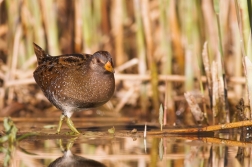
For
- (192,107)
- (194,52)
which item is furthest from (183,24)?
(192,107)

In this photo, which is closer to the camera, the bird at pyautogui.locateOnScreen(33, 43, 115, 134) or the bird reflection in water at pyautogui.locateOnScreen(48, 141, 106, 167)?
the bird reflection in water at pyautogui.locateOnScreen(48, 141, 106, 167)

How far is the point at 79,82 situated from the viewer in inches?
270

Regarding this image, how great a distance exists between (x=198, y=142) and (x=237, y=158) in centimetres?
84

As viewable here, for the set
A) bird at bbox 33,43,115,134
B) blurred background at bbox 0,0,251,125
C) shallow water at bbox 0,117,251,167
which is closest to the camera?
shallow water at bbox 0,117,251,167

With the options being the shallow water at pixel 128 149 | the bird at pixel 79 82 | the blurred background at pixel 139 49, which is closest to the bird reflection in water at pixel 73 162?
the shallow water at pixel 128 149

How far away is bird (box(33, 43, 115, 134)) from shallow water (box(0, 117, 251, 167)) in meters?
0.31

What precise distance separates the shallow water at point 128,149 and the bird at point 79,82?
31cm

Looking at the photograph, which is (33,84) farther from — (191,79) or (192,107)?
(192,107)

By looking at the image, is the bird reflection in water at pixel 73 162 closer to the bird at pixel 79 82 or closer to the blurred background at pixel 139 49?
the bird at pixel 79 82

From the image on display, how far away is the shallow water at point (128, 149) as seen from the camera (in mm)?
5199

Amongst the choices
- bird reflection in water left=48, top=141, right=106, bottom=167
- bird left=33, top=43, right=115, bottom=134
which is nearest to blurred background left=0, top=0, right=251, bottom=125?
bird left=33, top=43, right=115, bottom=134

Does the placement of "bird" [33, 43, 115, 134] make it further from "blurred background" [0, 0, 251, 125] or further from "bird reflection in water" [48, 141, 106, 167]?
"blurred background" [0, 0, 251, 125]

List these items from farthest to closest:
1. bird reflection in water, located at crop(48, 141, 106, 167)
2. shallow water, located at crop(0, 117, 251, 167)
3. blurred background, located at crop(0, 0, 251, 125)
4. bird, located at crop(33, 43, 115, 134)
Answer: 1. blurred background, located at crop(0, 0, 251, 125)
2. bird, located at crop(33, 43, 115, 134)
3. shallow water, located at crop(0, 117, 251, 167)
4. bird reflection in water, located at crop(48, 141, 106, 167)

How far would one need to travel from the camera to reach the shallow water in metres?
5.20
